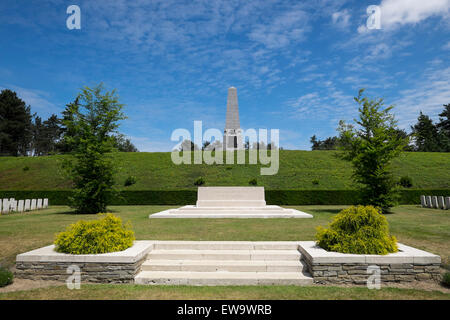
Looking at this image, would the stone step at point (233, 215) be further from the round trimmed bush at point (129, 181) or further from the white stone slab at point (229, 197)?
the round trimmed bush at point (129, 181)

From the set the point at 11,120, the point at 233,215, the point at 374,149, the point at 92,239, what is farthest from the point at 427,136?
the point at 11,120

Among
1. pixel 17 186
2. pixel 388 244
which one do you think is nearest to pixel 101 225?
pixel 388 244

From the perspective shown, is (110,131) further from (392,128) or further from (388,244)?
(392,128)

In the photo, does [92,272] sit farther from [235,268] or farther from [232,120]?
[232,120]

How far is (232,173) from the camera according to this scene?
32125 millimetres

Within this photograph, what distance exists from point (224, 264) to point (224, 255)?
349mm

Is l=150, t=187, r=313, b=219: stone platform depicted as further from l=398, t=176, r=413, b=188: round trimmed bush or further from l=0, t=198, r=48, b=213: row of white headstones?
l=398, t=176, r=413, b=188: round trimmed bush

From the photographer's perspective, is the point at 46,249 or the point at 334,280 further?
the point at 46,249

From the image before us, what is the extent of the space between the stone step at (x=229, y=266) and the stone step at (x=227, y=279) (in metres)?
0.22

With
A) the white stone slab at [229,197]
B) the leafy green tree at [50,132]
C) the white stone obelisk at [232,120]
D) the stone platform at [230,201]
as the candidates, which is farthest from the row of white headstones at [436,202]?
the leafy green tree at [50,132]

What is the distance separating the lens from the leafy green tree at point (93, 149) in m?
15.7

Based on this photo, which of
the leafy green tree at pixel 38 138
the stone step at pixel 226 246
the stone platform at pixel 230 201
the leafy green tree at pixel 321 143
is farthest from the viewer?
the leafy green tree at pixel 321 143
